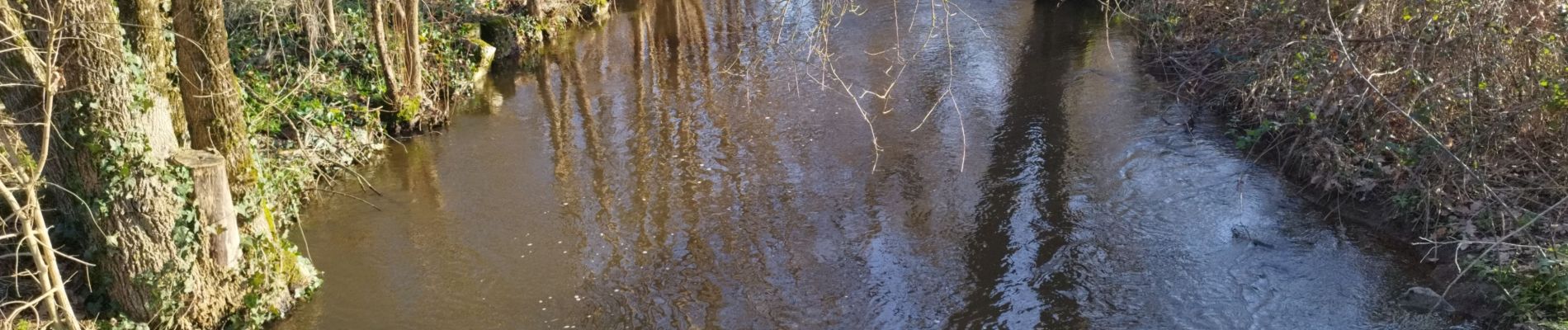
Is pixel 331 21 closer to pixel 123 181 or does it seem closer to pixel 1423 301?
pixel 123 181

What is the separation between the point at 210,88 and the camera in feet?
22.2

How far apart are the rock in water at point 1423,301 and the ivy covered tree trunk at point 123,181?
746 centimetres

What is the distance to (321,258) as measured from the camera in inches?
324

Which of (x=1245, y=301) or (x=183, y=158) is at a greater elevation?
(x=183, y=158)

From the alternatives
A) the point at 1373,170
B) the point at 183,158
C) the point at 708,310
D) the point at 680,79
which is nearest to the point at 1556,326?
the point at 1373,170

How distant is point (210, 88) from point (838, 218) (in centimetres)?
453

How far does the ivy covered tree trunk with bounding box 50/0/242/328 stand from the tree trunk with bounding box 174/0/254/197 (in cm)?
45

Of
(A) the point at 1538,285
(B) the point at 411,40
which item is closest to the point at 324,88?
(B) the point at 411,40

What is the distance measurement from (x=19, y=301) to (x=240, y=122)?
1798mm

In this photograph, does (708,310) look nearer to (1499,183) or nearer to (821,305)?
(821,305)

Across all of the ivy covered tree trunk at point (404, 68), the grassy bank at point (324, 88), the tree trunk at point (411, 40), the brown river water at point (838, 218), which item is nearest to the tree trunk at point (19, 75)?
the grassy bank at point (324, 88)

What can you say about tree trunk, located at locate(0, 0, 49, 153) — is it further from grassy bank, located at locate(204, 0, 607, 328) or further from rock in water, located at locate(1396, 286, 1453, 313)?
rock in water, located at locate(1396, 286, 1453, 313)

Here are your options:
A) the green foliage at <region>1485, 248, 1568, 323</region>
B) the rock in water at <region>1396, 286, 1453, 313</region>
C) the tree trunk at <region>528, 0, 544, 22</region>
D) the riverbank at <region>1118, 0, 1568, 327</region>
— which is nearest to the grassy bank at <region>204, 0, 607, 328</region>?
the tree trunk at <region>528, 0, 544, 22</region>

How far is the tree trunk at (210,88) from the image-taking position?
6.59 metres
